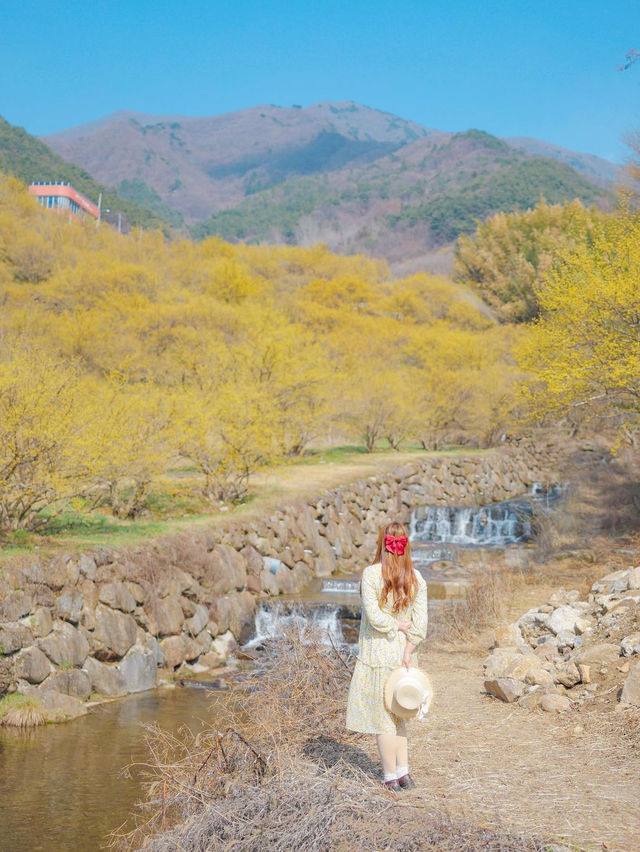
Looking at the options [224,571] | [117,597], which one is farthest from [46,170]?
[117,597]

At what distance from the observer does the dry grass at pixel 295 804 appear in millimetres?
4102

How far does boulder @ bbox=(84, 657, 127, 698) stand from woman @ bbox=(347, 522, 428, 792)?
5.65m

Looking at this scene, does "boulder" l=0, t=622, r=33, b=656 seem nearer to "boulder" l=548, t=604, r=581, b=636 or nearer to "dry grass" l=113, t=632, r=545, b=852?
"dry grass" l=113, t=632, r=545, b=852

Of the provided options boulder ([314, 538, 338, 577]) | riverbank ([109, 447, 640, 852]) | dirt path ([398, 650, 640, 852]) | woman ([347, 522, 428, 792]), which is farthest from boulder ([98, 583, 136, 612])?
boulder ([314, 538, 338, 577])

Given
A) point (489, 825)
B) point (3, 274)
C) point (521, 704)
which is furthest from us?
point (3, 274)

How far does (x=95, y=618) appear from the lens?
9977 millimetres

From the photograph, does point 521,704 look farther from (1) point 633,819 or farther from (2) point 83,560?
(2) point 83,560

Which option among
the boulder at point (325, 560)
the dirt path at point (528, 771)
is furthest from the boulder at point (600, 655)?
the boulder at point (325, 560)

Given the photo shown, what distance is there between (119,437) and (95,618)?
3.29 m

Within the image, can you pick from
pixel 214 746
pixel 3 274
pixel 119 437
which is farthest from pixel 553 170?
pixel 214 746

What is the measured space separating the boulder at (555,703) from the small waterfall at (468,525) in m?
13.8

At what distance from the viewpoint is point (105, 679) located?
9.65 metres

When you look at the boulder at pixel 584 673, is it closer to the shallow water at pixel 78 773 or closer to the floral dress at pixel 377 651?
the floral dress at pixel 377 651

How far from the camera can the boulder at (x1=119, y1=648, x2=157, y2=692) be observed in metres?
9.90
